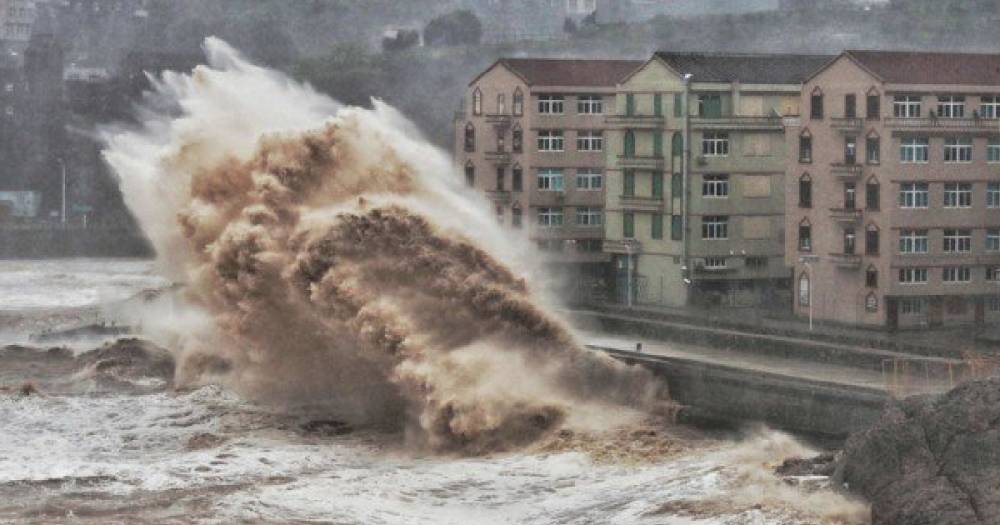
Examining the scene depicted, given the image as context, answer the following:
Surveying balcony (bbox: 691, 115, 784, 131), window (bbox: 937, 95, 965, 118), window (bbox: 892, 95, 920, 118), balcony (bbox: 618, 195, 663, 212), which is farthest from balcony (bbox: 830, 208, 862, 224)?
balcony (bbox: 618, 195, 663, 212)

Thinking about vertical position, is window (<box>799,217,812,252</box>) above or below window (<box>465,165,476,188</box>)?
below

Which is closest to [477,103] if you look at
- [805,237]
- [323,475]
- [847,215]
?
[805,237]

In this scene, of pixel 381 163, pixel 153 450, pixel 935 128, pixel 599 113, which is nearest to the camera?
pixel 153 450

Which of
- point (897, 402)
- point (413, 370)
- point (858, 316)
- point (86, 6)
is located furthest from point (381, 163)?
point (86, 6)

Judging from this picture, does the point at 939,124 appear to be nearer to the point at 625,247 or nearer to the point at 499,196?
the point at 625,247

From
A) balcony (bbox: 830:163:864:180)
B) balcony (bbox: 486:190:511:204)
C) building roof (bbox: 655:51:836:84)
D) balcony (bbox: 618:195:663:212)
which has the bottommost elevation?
balcony (bbox: 618:195:663:212)

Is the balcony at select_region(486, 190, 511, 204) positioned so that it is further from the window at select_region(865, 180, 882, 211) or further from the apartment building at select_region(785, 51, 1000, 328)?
the window at select_region(865, 180, 882, 211)

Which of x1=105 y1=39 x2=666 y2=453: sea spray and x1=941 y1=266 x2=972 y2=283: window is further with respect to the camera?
x1=941 y1=266 x2=972 y2=283: window

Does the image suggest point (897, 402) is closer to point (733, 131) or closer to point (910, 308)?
point (910, 308)
